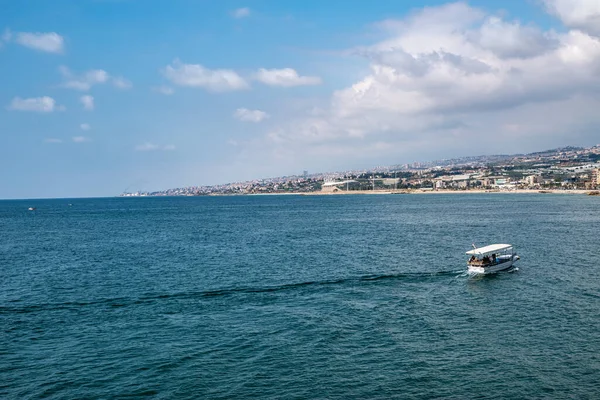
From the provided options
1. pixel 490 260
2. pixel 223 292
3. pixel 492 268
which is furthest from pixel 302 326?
pixel 490 260

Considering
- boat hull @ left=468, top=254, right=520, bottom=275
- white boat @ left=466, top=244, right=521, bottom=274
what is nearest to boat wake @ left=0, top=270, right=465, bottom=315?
boat hull @ left=468, top=254, right=520, bottom=275

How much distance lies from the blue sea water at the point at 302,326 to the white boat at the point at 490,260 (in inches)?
52.4

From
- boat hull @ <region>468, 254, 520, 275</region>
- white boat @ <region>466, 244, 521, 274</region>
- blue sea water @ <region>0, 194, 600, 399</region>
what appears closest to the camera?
blue sea water @ <region>0, 194, 600, 399</region>

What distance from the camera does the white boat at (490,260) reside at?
51.1m

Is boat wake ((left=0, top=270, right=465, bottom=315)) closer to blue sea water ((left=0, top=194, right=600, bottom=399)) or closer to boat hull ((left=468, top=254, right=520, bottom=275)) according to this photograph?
blue sea water ((left=0, top=194, right=600, bottom=399))

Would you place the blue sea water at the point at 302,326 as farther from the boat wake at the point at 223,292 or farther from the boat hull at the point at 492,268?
the boat hull at the point at 492,268

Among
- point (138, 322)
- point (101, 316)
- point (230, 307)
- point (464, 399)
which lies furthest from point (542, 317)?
point (101, 316)

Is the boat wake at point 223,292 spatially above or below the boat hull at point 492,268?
above

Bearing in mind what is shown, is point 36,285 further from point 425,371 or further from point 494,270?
point 494,270

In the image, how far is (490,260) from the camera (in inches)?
2064

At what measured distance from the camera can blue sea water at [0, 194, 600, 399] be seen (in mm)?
25312

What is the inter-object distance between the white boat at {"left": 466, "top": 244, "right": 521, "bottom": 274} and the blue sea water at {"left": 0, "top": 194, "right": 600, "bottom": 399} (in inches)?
52.4

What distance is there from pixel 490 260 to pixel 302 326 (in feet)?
88.8

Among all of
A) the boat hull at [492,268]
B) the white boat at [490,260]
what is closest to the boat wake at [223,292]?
the boat hull at [492,268]
